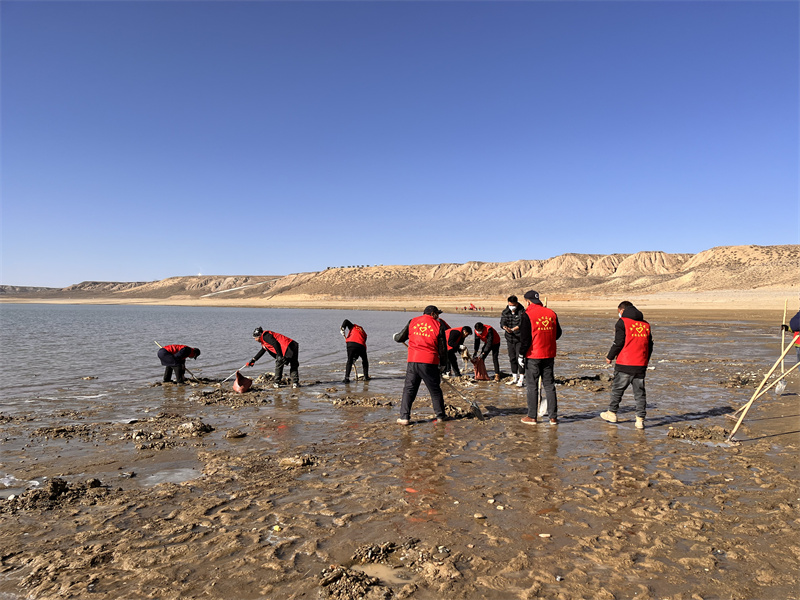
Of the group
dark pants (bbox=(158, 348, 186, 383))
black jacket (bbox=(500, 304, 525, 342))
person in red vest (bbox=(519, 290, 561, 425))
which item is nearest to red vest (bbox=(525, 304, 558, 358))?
person in red vest (bbox=(519, 290, 561, 425))

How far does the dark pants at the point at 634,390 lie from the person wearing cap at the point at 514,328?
240 centimetres

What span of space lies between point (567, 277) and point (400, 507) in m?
107

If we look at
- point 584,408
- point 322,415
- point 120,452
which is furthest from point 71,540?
point 584,408

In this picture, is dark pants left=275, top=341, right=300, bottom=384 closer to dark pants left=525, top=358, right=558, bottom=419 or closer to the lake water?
the lake water

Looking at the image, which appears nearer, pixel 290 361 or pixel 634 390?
pixel 634 390

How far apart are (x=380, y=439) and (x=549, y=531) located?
3129 millimetres

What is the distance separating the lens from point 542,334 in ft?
24.0

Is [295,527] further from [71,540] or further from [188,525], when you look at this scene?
[71,540]

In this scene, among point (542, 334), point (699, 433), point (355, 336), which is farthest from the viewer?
point (355, 336)

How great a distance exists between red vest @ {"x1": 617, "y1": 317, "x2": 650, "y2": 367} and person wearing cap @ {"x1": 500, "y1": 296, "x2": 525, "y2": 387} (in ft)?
8.05

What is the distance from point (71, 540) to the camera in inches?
145

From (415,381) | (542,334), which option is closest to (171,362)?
(415,381)

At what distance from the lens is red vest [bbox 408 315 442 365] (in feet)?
24.1

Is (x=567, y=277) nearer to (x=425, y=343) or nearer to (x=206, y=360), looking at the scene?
(x=206, y=360)
